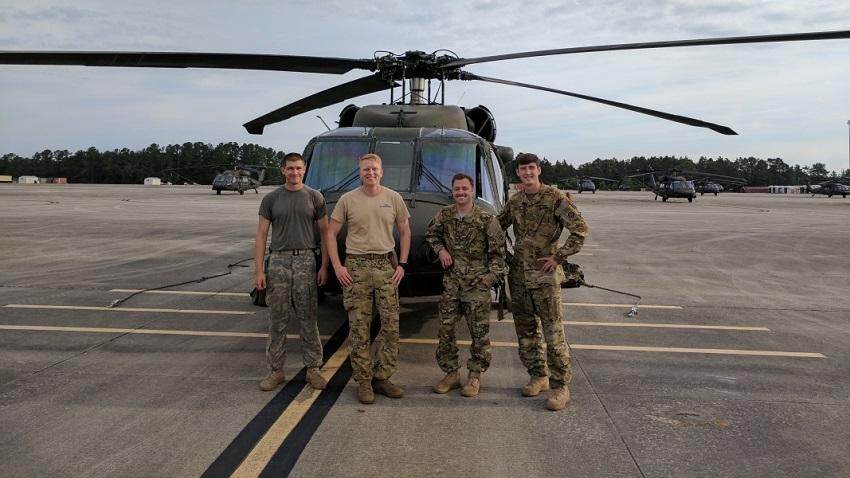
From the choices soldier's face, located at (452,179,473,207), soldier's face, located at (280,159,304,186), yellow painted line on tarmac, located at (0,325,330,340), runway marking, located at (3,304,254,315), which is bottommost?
runway marking, located at (3,304,254,315)

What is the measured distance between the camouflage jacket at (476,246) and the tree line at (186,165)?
106 m

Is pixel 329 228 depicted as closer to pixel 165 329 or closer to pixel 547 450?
pixel 547 450

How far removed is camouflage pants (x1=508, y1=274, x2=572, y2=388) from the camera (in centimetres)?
417

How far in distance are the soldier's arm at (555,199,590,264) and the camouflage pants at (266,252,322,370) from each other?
A: 1.89 meters

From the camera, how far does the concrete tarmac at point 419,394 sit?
10.7 feet

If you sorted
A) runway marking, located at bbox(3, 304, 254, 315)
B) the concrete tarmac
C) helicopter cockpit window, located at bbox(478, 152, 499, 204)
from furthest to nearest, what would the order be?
runway marking, located at bbox(3, 304, 254, 315)
helicopter cockpit window, located at bbox(478, 152, 499, 204)
the concrete tarmac

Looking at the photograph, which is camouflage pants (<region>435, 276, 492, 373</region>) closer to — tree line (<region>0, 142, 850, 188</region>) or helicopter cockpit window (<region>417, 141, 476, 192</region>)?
helicopter cockpit window (<region>417, 141, 476, 192</region>)

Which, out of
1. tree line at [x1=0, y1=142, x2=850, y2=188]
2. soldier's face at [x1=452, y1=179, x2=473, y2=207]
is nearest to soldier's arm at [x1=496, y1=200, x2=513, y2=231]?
soldier's face at [x1=452, y1=179, x2=473, y2=207]

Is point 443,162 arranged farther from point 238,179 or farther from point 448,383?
point 238,179

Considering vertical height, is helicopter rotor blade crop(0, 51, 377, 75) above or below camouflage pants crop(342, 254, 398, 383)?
above

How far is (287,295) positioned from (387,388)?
104 centimetres

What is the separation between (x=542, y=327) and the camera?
4.31 meters

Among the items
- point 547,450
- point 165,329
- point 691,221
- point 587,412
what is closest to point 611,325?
point 587,412

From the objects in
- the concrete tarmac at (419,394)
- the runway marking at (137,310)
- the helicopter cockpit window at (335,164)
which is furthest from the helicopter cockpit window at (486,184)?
the runway marking at (137,310)
